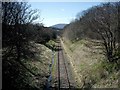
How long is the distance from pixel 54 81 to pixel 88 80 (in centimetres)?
366

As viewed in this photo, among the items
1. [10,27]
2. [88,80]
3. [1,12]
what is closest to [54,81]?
[88,80]

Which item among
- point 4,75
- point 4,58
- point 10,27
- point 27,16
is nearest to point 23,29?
point 27,16

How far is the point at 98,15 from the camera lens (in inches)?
874

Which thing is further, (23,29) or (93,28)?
(23,29)

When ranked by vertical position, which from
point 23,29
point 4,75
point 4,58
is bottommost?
point 4,75

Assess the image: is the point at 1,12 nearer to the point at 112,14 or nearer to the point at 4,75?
the point at 4,75

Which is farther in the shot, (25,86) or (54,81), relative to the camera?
(54,81)

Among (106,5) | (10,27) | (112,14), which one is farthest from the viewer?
(106,5)

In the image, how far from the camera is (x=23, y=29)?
24.4 meters

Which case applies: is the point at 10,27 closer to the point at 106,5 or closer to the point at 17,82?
the point at 17,82

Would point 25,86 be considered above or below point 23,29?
below

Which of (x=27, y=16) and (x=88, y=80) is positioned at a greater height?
(x=27, y=16)

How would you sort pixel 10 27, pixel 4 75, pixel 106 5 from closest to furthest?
pixel 4 75 → pixel 10 27 → pixel 106 5

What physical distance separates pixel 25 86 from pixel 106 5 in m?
11.1
